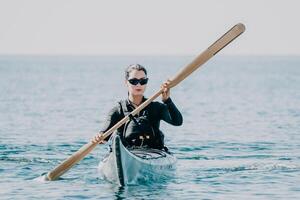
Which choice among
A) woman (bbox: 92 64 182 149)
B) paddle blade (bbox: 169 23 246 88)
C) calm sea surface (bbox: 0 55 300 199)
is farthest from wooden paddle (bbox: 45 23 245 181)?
calm sea surface (bbox: 0 55 300 199)

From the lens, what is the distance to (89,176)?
2195 cm

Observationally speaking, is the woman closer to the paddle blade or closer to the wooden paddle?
the wooden paddle

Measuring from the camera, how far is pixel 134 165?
1938 cm

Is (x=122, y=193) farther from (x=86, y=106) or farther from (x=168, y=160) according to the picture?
(x=86, y=106)

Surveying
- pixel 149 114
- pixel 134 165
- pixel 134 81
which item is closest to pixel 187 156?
pixel 149 114

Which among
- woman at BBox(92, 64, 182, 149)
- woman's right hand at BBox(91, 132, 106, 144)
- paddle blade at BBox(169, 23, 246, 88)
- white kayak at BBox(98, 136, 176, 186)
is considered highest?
paddle blade at BBox(169, 23, 246, 88)

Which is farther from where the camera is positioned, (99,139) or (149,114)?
(149,114)

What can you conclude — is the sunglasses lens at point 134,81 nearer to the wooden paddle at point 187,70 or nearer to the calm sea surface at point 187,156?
the wooden paddle at point 187,70

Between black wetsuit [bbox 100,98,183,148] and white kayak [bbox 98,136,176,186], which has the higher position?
black wetsuit [bbox 100,98,183,148]

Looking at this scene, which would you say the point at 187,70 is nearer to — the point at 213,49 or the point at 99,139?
the point at 213,49

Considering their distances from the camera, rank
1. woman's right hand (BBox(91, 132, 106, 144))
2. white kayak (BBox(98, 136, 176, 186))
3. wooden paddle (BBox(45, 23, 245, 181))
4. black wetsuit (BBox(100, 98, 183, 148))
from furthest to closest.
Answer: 1. black wetsuit (BBox(100, 98, 183, 148))
2. woman's right hand (BBox(91, 132, 106, 144))
3. wooden paddle (BBox(45, 23, 245, 181))
4. white kayak (BBox(98, 136, 176, 186))

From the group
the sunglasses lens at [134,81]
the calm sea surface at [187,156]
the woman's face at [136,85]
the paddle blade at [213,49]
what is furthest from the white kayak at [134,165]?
the paddle blade at [213,49]

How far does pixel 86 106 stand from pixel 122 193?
116 feet

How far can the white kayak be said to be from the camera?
1902 centimetres
